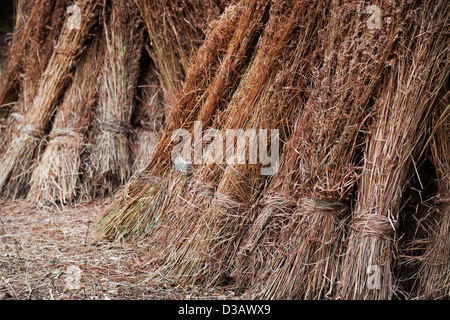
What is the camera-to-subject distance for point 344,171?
1735mm

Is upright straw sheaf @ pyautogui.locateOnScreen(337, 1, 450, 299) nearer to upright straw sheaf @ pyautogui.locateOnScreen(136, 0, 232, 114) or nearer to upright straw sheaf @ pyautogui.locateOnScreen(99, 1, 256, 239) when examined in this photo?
upright straw sheaf @ pyautogui.locateOnScreen(99, 1, 256, 239)

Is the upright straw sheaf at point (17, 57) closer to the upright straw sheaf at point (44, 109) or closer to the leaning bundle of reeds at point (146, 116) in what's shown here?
the upright straw sheaf at point (44, 109)

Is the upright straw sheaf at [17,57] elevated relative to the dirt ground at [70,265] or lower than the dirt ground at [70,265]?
elevated

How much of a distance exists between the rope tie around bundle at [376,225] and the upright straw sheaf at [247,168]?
0.43m

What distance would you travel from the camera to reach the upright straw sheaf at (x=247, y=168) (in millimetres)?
1889

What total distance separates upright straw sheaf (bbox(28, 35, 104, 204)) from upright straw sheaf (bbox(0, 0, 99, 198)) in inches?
2.2

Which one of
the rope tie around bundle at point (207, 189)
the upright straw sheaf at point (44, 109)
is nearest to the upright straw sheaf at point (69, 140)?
the upright straw sheaf at point (44, 109)

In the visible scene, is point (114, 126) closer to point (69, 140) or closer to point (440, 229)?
point (69, 140)

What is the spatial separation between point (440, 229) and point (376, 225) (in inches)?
11.5

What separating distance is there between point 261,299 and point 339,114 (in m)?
0.71

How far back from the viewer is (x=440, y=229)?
1771 mm

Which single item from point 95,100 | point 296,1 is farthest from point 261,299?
point 95,100

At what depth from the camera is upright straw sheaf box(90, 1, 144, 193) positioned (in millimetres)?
2875
